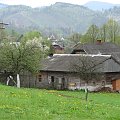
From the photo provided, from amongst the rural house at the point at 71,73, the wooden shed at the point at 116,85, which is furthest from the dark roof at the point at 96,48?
the wooden shed at the point at 116,85

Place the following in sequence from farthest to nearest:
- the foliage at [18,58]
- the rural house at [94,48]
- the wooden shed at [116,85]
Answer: the rural house at [94,48], the wooden shed at [116,85], the foliage at [18,58]

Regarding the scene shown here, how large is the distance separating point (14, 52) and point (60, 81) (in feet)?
39.2

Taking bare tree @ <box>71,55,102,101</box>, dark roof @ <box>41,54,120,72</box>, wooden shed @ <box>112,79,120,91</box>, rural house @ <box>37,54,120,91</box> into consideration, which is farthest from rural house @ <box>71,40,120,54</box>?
bare tree @ <box>71,55,102,101</box>

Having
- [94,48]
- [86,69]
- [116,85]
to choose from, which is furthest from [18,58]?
[94,48]

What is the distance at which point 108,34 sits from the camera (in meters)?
119

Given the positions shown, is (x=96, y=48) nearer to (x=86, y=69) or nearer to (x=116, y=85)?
(x=116, y=85)

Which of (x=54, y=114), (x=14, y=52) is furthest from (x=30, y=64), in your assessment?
(x=54, y=114)

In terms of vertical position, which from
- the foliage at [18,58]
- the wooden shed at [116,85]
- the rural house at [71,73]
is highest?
the foliage at [18,58]

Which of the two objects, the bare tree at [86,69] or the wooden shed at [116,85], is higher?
the bare tree at [86,69]

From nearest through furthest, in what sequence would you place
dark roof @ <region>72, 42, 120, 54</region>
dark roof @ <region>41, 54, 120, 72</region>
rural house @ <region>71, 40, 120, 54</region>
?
dark roof @ <region>41, 54, 120, 72</region> < rural house @ <region>71, 40, 120, 54</region> < dark roof @ <region>72, 42, 120, 54</region>

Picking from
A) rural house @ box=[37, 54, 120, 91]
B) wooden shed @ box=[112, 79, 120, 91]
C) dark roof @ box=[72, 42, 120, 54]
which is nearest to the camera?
rural house @ box=[37, 54, 120, 91]

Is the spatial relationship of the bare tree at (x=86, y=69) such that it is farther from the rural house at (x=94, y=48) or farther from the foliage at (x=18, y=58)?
the rural house at (x=94, y=48)

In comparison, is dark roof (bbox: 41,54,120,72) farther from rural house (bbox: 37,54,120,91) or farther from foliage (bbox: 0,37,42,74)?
foliage (bbox: 0,37,42,74)

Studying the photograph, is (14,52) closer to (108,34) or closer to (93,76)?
(93,76)
